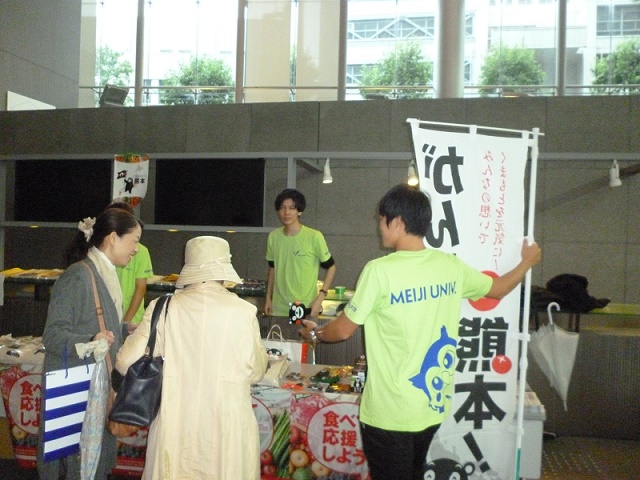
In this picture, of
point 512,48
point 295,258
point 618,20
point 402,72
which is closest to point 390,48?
point 402,72

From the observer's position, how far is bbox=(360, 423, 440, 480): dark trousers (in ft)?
7.07

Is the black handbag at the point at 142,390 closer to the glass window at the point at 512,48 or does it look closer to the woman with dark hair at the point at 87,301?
the woman with dark hair at the point at 87,301

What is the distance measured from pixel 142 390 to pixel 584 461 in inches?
134

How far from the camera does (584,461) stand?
4336 millimetres

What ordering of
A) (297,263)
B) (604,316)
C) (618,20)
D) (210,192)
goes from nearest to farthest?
(297,263), (604,316), (210,192), (618,20)

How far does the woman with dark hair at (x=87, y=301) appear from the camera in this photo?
2.63m

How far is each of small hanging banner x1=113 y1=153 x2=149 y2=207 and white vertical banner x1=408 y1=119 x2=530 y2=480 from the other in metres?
3.41

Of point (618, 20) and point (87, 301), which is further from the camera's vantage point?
point (618, 20)

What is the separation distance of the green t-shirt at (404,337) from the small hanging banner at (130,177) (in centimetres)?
391

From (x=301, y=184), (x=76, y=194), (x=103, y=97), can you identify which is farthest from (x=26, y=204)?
(x=301, y=184)

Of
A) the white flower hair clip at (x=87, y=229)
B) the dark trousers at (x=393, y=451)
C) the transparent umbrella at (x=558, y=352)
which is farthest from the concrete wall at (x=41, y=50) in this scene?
the dark trousers at (x=393, y=451)

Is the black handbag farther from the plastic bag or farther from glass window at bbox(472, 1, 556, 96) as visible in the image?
glass window at bbox(472, 1, 556, 96)

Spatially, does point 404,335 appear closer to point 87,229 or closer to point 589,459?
point 87,229

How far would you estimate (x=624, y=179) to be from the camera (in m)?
6.09
